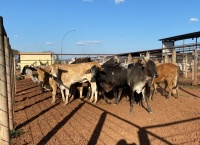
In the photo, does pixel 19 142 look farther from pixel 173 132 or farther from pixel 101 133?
pixel 173 132

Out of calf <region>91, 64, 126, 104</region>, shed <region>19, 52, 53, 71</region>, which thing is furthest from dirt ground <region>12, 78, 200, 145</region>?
shed <region>19, 52, 53, 71</region>

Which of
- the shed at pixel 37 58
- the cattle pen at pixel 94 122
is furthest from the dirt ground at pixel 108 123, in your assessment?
the shed at pixel 37 58

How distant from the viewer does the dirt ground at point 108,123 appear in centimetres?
601

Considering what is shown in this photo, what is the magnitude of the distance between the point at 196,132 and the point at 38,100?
7500 mm

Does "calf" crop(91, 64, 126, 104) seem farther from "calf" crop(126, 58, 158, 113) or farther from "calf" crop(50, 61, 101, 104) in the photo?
"calf" crop(126, 58, 158, 113)

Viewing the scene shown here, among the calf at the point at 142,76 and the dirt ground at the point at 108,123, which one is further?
the calf at the point at 142,76

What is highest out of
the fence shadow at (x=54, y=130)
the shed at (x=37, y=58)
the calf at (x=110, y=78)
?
the shed at (x=37, y=58)

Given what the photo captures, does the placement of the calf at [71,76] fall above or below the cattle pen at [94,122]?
above

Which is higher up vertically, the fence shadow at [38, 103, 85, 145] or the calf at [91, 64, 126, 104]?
the calf at [91, 64, 126, 104]

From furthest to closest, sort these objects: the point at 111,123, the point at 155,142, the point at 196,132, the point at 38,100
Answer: the point at 38,100
the point at 111,123
the point at 196,132
the point at 155,142

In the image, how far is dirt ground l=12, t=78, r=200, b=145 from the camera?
19.7 feet

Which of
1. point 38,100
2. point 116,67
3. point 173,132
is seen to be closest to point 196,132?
point 173,132

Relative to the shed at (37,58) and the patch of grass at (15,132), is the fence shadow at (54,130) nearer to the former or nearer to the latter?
the patch of grass at (15,132)

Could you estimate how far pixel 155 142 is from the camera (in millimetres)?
5738
